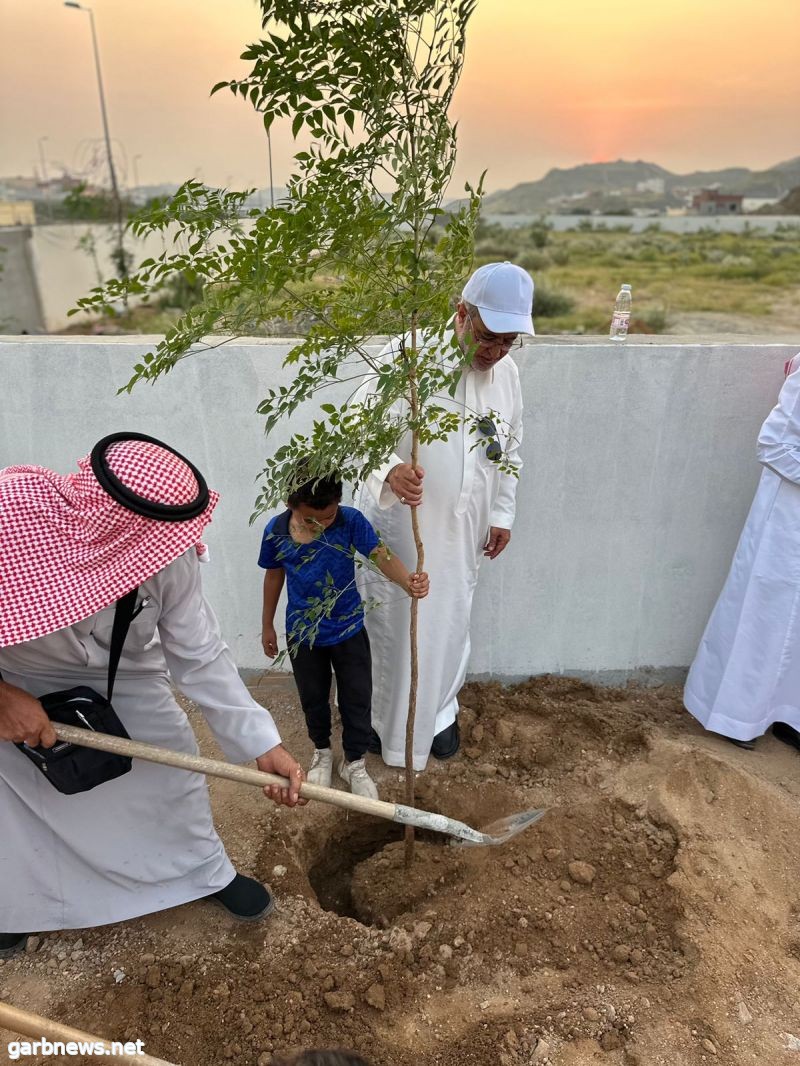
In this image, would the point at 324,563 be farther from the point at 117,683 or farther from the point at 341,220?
the point at 341,220

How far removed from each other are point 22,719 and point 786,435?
272 centimetres

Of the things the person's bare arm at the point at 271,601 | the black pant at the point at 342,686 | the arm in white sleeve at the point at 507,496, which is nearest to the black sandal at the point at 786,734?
the arm in white sleeve at the point at 507,496

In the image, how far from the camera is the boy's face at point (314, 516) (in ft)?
7.39

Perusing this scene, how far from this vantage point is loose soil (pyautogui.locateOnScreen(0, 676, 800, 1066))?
1.91m

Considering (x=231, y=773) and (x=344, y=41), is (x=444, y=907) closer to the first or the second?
(x=231, y=773)

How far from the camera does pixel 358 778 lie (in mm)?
2814

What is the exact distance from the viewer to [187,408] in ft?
9.96

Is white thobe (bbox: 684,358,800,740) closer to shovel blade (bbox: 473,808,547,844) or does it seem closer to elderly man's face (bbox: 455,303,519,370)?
shovel blade (bbox: 473,808,547,844)

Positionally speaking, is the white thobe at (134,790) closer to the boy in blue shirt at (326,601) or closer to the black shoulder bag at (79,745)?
the black shoulder bag at (79,745)

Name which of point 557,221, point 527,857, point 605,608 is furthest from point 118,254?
point 557,221

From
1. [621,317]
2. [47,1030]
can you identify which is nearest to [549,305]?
[621,317]

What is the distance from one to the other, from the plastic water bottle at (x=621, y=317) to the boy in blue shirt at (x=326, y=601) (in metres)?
1.49

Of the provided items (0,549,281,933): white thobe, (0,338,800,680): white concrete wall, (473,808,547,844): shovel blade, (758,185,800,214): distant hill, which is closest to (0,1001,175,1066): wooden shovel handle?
(0,549,281,933): white thobe

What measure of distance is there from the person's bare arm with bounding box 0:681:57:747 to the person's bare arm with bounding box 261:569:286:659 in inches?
37.3
